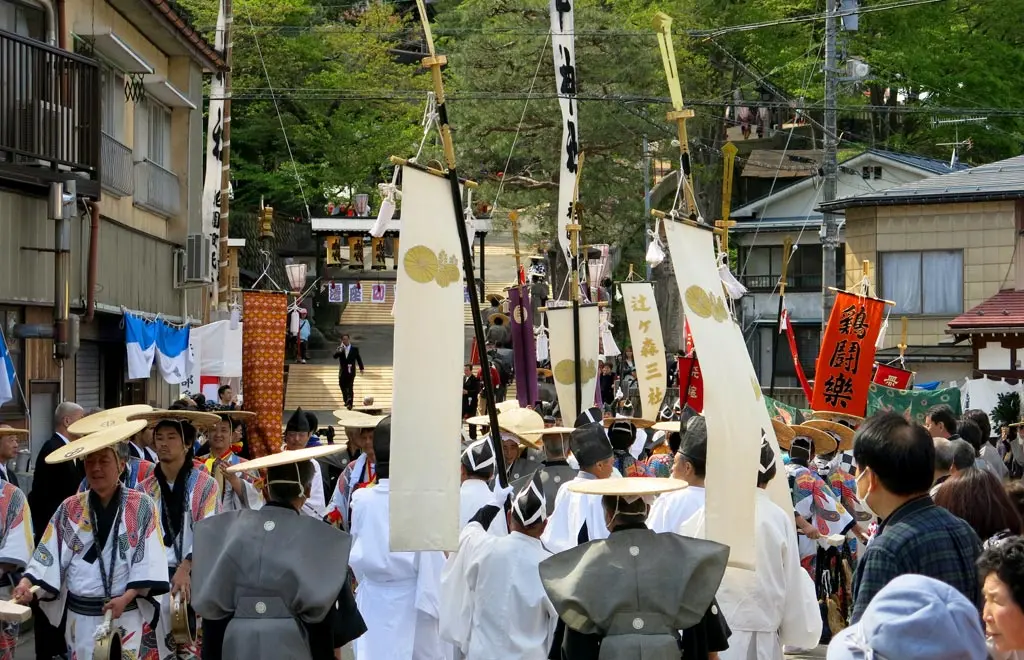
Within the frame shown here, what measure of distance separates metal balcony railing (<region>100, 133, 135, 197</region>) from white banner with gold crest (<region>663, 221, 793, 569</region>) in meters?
12.1

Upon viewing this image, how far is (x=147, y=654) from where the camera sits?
8.09m

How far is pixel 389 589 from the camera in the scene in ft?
28.9

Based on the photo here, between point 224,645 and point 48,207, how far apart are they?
10907 mm

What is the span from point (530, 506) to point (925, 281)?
28422 mm

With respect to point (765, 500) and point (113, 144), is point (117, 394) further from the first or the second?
point (765, 500)

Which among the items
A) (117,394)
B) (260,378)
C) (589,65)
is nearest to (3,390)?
(260,378)

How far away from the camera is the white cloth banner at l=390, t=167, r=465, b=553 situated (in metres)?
8.16

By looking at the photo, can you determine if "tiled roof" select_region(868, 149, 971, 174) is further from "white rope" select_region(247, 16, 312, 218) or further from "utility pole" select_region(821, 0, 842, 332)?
"white rope" select_region(247, 16, 312, 218)

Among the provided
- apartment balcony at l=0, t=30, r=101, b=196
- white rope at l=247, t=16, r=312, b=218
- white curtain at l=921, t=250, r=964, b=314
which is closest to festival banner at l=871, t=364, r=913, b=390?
white curtain at l=921, t=250, r=964, b=314

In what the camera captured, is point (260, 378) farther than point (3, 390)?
Yes

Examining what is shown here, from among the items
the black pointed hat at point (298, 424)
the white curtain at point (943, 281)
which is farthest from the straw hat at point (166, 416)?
the white curtain at point (943, 281)

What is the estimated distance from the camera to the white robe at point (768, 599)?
24.8 feet

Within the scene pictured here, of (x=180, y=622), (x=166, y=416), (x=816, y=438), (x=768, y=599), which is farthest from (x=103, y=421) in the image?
(x=816, y=438)

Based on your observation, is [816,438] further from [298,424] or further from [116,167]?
[116,167]
